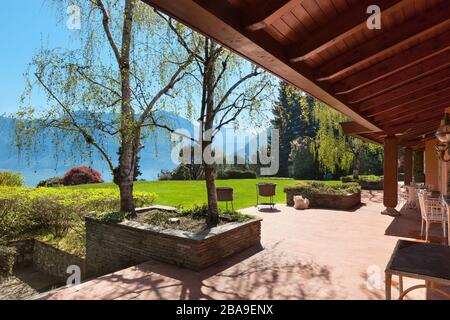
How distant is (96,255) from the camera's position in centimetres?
591

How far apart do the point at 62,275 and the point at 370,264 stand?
20.4ft

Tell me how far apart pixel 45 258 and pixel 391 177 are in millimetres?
9761

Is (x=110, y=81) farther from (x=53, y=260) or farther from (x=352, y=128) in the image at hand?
(x=352, y=128)

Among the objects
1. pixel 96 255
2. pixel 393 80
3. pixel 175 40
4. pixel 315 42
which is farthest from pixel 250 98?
pixel 96 255

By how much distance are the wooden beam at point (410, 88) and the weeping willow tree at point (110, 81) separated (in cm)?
345

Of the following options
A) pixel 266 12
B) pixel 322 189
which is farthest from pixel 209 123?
pixel 322 189

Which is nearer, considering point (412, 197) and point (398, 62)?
point (398, 62)

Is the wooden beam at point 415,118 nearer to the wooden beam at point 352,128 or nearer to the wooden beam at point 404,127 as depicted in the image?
the wooden beam at point 404,127

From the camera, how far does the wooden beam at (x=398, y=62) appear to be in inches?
132

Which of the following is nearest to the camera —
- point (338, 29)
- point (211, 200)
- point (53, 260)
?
point (338, 29)

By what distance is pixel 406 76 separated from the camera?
4.27 m

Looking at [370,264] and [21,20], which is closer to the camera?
[370,264]

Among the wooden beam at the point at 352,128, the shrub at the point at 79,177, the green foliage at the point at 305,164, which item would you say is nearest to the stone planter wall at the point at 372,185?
the green foliage at the point at 305,164
